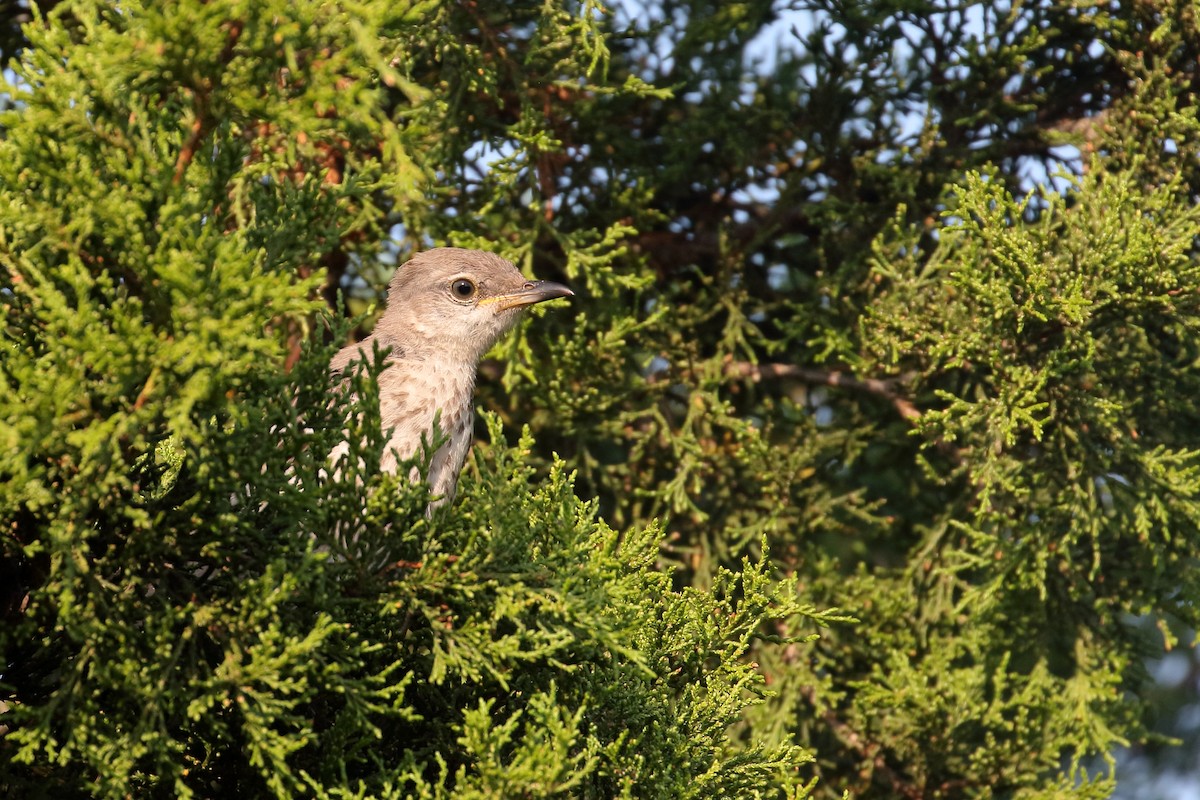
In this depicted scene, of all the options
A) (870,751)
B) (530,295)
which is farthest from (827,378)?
(870,751)

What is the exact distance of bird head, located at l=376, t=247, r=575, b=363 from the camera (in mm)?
4168

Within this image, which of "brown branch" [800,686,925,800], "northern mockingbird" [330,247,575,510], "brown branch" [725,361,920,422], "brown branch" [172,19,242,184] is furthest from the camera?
"brown branch" [725,361,920,422]

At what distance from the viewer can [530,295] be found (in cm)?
411

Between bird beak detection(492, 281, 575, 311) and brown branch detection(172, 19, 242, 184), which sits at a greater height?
bird beak detection(492, 281, 575, 311)

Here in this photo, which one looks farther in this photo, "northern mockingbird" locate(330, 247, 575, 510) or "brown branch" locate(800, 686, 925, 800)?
"brown branch" locate(800, 686, 925, 800)

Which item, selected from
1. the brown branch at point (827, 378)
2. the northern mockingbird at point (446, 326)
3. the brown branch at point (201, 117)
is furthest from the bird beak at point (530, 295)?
the brown branch at point (201, 117)

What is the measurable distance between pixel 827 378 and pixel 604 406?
91 cm

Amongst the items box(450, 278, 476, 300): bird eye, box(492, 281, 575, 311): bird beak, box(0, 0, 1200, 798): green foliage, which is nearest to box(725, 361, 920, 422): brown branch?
box(0, 0, 1200, 798): green foliage

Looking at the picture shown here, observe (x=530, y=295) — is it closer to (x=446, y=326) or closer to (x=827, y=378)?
(x=446, y=326)

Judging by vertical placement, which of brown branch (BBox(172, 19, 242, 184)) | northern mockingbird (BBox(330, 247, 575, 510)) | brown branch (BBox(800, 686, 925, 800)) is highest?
northern mockingbird (BBox(330, 247, 575, 510))

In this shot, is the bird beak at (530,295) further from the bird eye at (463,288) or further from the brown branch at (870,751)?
the brown branch at (870,751)

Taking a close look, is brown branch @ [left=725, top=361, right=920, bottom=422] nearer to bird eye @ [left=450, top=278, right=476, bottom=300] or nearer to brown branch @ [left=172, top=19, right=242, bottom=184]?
bird eye @ [left=450, top=278, right=476, bottom=300]

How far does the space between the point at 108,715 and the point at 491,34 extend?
9.06 feet

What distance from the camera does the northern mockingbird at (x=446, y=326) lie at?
3.93 m
